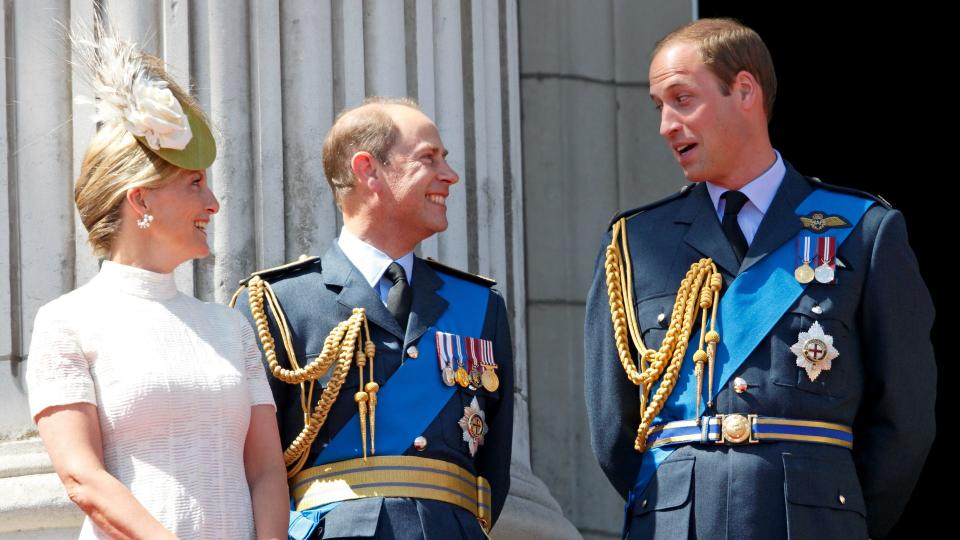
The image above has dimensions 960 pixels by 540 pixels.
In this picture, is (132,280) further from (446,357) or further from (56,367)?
(446,357)

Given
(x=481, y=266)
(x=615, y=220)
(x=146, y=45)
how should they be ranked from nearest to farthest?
1. (x=615, y=220)
2. (x=146, y=45)
3. (x=481, y=266)

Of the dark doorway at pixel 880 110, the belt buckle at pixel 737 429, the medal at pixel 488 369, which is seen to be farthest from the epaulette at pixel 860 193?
the dark doorway at pixel 880 110

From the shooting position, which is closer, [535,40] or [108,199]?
[108,199]

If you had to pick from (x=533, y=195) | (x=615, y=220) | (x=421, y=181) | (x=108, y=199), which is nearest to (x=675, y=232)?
(x=615, y=220)

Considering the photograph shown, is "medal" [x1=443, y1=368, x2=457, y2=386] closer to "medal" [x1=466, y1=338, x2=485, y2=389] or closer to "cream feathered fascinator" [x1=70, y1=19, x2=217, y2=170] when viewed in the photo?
"medal" [x1=466, y1=338, x2=485, y2=389]

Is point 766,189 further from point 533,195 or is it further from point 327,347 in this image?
point 533,195

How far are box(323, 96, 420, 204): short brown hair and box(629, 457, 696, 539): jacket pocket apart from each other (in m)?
1.08

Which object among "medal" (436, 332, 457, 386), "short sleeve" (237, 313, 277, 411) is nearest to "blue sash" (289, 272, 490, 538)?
"medal" (436, 332, 457, 386)

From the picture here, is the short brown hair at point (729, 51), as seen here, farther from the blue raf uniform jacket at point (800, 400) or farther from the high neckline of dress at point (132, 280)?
the high neckline of dress at point (132, 280)

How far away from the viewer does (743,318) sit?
5.35 meters

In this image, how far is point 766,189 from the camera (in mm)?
5520

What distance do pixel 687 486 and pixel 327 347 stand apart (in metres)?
0.92

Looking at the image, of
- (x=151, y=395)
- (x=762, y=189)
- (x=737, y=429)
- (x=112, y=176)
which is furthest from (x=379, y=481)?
(x=762, y=189)

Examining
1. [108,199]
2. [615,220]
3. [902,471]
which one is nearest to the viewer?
[108,199]
